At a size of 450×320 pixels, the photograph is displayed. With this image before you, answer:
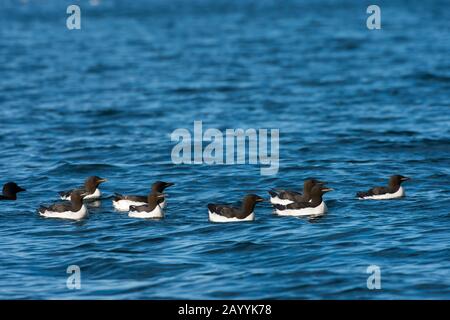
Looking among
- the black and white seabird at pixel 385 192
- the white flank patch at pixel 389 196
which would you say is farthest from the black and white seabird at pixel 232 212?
the white flank patch at pixel 389 196

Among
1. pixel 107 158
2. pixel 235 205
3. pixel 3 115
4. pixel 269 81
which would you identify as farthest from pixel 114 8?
pixel 235 205

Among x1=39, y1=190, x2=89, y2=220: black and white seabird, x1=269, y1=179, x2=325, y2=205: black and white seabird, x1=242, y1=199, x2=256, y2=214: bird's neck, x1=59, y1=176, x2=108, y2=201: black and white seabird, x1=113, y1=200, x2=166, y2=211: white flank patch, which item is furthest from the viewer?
x1=59, y1=176, x2=108, y2=201: black and white seabird

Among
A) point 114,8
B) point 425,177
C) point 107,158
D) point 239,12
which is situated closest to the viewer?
point 425,177

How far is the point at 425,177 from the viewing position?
88.8 feet

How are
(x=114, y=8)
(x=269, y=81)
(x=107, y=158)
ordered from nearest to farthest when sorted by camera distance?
(x=107, y=158) → (x=269, y=81) → (x=114, y=8)

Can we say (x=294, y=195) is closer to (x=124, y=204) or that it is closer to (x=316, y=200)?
(x=316, y=200)

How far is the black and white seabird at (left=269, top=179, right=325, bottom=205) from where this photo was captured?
23605 mm

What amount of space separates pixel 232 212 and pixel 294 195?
200 centimetres

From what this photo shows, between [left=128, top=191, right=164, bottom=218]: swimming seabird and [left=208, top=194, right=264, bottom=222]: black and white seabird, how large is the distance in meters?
1.33

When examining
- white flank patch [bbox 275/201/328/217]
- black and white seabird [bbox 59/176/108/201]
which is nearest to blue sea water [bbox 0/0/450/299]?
white flank patch [bbox 275/201/328/217]

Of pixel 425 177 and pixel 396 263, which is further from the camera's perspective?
pixel 425 177

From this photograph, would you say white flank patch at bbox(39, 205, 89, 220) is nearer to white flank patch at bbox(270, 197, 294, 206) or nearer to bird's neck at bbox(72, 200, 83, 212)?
bird's neck at bbox(72, 200, 83, 212)

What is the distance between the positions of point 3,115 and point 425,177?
20.1 metres
